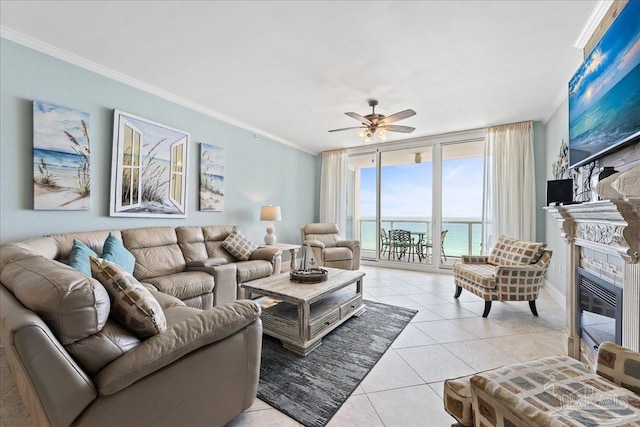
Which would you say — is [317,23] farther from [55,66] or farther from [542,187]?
[542,187]

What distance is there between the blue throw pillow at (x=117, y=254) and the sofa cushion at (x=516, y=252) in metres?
4.23

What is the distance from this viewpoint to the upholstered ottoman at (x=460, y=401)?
3.32ft

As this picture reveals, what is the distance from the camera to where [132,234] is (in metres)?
2.94

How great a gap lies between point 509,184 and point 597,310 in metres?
3.02

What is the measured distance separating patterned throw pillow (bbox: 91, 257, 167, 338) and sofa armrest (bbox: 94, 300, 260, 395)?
0.23ft

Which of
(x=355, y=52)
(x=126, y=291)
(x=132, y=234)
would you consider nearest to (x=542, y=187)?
(x=355, y=52)

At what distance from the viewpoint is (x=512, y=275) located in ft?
9.20

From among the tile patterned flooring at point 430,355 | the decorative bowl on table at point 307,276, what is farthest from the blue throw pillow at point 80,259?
the decorative bowl on table at point 307,276

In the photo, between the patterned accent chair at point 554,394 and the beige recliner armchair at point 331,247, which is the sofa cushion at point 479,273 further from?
the beige recliner armchair at point 331,247

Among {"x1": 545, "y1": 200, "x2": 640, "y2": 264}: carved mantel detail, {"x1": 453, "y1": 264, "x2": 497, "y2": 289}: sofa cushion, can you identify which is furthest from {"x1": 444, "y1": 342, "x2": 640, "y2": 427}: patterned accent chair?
{"x1": 453, "y1": 264, "x2": 497, "y2": 289}: sofa cushion

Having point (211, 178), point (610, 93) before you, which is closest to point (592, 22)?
point (610, 93)

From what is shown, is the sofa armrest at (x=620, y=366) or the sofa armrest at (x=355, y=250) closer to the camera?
the sofa armrest at (x=620, y=366)

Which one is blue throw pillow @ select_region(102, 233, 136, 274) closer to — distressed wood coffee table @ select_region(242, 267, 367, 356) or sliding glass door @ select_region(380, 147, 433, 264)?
distressed wood coffee table @ select_region(242, 267, 367, 356)

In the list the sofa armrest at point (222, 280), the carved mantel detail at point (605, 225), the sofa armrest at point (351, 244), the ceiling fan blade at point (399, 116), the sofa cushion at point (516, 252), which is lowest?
the sofa armrest at point (222, 280)
